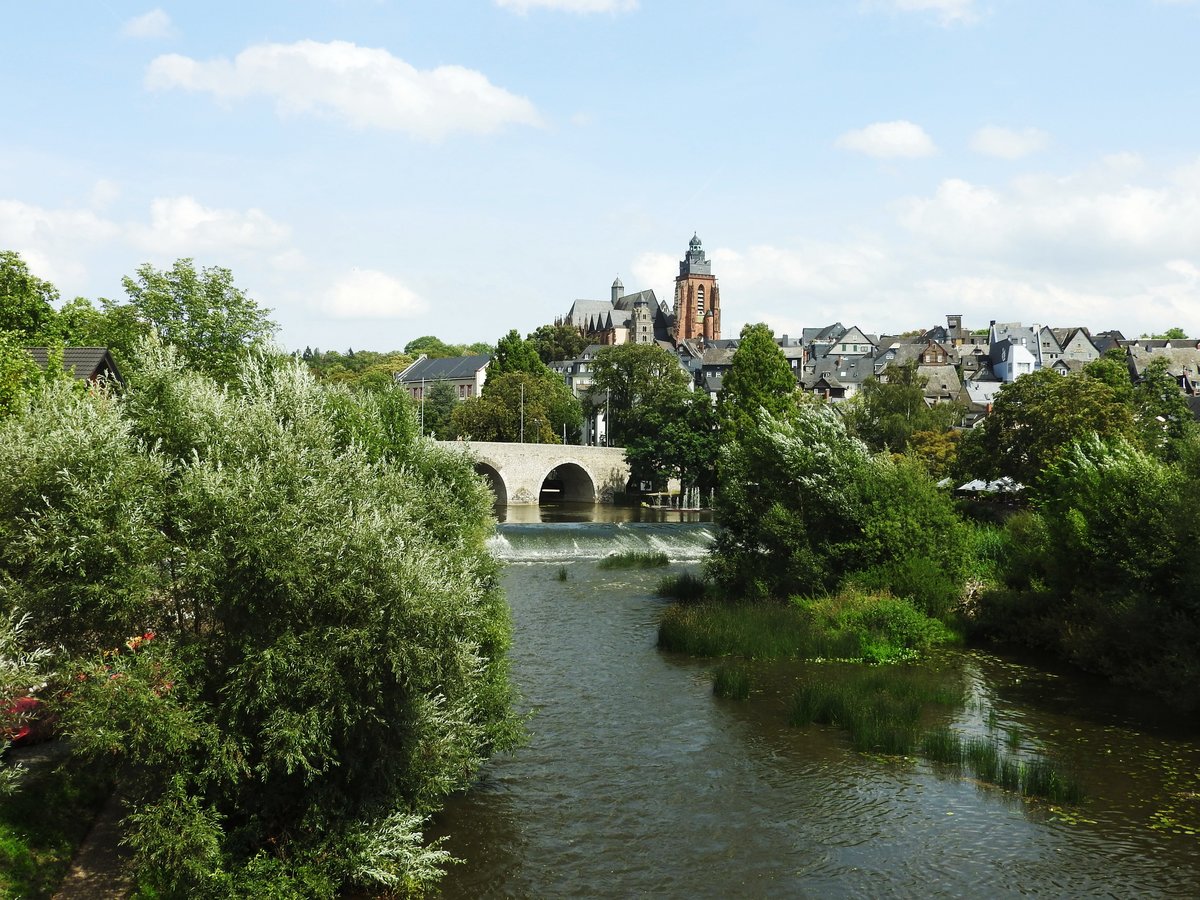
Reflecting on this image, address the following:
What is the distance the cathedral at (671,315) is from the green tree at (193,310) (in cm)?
11499

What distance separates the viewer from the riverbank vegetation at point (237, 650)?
11828 millimetres

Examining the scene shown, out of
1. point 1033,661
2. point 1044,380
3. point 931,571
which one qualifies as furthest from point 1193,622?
point 1044,380

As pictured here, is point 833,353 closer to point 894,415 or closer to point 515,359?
point 515,359

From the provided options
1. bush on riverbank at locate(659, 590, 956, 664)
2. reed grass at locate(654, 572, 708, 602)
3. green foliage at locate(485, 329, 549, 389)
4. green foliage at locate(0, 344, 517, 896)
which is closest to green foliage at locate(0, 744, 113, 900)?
green foliage at locate(0, 344, 517, 896)

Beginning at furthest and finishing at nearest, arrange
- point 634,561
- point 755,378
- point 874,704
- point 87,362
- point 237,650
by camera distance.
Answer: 1. point 755,378
2. point 634,561
3. point 87,362
4. point 874,704
5. point 237,650

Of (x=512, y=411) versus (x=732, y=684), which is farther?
(x=512, y=411)

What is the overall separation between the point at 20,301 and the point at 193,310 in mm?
15528

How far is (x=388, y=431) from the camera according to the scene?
85.5 feet

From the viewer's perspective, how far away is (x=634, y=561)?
42.7 meters

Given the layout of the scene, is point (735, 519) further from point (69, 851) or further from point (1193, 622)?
point (69, 851)

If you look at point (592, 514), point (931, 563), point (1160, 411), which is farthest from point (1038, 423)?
point (592, 514)

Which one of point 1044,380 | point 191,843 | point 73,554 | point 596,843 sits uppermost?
point 1044,380

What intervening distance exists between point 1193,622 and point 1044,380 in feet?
92.3

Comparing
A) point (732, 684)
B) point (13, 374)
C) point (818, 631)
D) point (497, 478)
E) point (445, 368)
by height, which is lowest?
point (732, 684)
